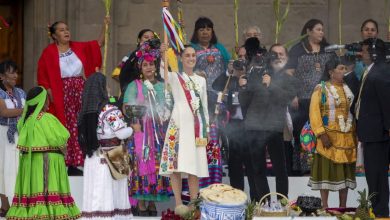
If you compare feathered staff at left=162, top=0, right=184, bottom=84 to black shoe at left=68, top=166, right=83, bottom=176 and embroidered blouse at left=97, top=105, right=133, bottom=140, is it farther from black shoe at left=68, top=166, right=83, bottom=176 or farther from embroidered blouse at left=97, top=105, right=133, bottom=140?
black shoe at left=68, top=166, right=83, bottom=176

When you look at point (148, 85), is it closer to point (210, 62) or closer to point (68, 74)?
point (210, 62)

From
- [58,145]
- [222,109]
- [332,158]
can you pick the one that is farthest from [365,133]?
[58,145]

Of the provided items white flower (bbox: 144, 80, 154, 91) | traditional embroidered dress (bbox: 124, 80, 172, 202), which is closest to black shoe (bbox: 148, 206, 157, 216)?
traditional embroidered dress (bbox: 124, 80, 172, 202)

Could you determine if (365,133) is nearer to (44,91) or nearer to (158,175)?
(158,175)

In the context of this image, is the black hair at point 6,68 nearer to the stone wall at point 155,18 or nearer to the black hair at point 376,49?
the stone wall at point 155,18

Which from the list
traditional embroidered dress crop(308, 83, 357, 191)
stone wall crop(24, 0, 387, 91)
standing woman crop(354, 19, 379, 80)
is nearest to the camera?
traditional embroidered dress crop(308, 83, 357, 191)

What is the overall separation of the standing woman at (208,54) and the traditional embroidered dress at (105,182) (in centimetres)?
173

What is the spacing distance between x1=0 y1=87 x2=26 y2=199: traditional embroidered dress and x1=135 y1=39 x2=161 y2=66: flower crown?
151cm

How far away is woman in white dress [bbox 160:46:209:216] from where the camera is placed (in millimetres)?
15750

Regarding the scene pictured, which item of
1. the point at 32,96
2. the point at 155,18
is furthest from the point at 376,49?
the point at 155,18

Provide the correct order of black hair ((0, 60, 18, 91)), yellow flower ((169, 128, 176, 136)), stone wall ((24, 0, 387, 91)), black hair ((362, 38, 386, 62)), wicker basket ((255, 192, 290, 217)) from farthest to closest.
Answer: stone wall ((24, 0, 387, 91))
black hair ((0, 60, 18, 91))
black hair ((362, 38, 386, 62))
yellow flower ((169, 128, 176, 136))
wicker basket ((255, 192, 290, 217))

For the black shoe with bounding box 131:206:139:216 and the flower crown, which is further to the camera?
the flower crown

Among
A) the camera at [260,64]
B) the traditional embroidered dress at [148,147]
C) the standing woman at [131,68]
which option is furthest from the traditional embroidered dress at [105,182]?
the camera at [260,64]

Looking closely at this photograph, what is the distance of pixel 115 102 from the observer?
52.9 ft
